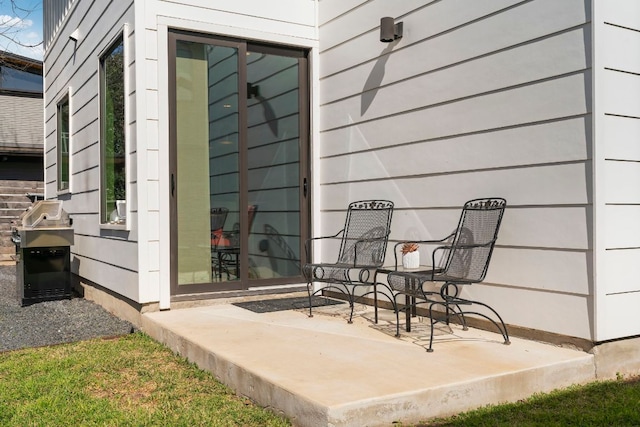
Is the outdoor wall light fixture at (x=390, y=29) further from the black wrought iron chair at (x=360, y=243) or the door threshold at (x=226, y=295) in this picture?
the door threshold at (x=226, y=295)

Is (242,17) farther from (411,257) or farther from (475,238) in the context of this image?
(475,238)

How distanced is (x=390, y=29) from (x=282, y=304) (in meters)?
2.36

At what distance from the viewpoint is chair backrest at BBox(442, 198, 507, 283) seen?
3527 mm

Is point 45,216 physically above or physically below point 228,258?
above

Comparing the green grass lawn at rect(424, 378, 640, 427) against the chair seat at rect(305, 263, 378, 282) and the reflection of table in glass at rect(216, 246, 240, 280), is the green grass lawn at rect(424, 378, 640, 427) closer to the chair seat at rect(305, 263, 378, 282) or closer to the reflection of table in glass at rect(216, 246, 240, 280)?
the chair seat at rect(305, 263, 378, 282)

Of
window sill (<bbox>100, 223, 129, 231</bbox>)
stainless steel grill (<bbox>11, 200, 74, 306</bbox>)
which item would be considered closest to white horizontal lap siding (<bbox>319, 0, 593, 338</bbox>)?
window sill (<bbox>100, 223, 129, 231</bbox>)

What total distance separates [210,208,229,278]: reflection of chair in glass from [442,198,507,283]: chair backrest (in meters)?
2.09

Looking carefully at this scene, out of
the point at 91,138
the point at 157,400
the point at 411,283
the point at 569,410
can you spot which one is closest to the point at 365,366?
the point at 411,283

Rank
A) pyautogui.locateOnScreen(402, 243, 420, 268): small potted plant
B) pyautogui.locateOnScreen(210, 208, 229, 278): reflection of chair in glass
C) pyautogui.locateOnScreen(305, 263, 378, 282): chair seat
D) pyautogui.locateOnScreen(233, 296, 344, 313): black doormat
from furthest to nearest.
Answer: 1. pyautogui.locateOnScreen(210, 208, 229, 278): reflection of chair in glass
2. pyautogui.locateOnScreen(233, 296, 344, 313): black doormat
3. pyautogui.locateOnScreen(305, 263, 378, 282): chair seat
4. pyautogui.locateOnScreen(402, 243, 420, 268): small potted plant

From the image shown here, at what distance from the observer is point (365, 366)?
2.92 metres

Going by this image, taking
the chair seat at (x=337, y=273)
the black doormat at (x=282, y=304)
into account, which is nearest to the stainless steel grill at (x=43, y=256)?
the black doormat at (x=282, y=304)

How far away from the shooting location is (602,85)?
306cm

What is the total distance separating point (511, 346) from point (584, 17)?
6.00ft

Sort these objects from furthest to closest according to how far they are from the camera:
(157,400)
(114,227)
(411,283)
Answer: (114,227), (411,283), (157,400)
